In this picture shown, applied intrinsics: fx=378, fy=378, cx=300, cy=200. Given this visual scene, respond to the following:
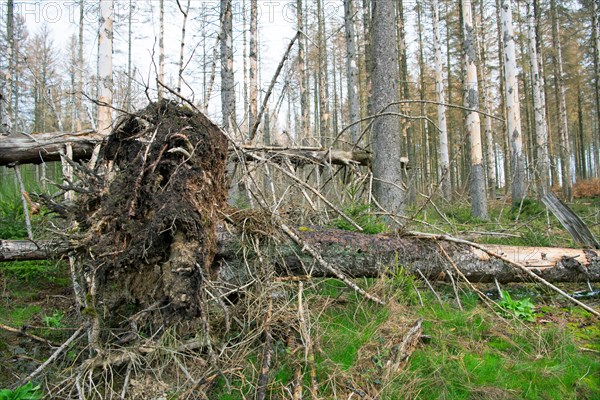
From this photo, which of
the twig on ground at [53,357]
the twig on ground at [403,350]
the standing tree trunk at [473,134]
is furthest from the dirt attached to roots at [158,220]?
the standing tree trunk at [473,134]

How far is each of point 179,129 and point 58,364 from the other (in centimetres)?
187

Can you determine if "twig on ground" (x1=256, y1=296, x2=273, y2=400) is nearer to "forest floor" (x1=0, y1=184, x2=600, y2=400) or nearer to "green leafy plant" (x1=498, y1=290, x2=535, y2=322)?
"forest floor" (x1=0, y1=184, x2=600, y2=400)

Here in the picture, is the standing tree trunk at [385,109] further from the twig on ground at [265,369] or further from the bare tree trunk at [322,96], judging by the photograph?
the bare tree trunk at [322,96]

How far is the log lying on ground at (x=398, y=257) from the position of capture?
326 centimetres

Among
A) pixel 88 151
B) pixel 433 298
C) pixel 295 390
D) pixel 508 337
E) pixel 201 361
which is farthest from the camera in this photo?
pixel 88 151

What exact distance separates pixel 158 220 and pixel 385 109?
4.05 meters

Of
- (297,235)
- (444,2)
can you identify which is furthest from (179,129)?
(444,2)

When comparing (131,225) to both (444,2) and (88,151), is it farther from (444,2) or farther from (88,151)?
(444,2)

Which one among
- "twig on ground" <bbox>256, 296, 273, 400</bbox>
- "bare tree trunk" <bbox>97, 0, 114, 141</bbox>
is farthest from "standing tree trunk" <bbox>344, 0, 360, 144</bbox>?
"twig on ground" <bbox>256, 296, 273, 400</bbox>

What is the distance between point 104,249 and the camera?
2.43m

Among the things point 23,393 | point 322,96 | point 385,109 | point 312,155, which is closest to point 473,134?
point 385,109

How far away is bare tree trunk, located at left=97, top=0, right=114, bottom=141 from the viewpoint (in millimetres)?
6680

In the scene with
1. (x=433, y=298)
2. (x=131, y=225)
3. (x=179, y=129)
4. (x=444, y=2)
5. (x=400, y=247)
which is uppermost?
(x=444, y=2)

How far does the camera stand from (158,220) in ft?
8.05
